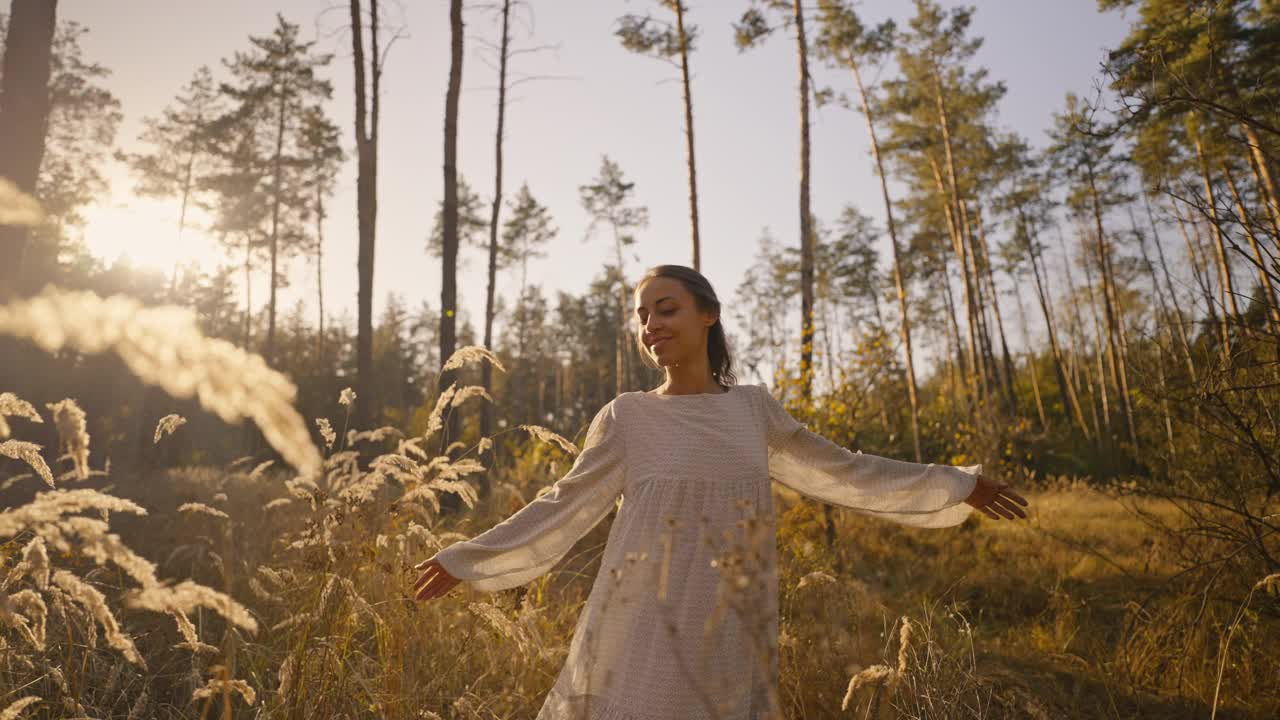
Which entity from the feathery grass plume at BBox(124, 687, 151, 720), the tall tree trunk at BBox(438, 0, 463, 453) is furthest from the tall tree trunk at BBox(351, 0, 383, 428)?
the feathery grass plume at BBox(124, 687, 151, 720)

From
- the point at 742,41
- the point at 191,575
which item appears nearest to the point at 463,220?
the point at 742,41

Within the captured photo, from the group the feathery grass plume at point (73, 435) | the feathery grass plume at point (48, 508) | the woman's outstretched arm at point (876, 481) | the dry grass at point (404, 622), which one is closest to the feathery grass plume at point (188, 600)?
the dry grass at point (404, 622)

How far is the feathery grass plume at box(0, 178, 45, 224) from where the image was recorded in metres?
5.31

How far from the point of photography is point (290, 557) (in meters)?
5.06

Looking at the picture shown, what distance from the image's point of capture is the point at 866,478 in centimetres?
265

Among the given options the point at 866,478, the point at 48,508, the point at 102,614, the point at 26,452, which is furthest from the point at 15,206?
the point at 866,478

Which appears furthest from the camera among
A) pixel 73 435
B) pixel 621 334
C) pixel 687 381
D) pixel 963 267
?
pixel 621 334

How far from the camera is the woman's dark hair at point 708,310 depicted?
2633 mm

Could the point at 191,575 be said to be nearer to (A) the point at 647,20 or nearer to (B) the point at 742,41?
(B) the point at 742,41

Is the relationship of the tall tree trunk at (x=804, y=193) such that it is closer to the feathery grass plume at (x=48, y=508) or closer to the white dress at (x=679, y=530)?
the white dress at (x=679, y=530)

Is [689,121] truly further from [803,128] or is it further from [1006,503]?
[1006,503]

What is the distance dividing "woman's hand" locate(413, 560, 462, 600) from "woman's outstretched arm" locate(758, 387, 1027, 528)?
1294 millimetres

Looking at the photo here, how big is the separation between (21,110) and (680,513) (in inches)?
258

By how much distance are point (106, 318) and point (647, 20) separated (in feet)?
37.3
